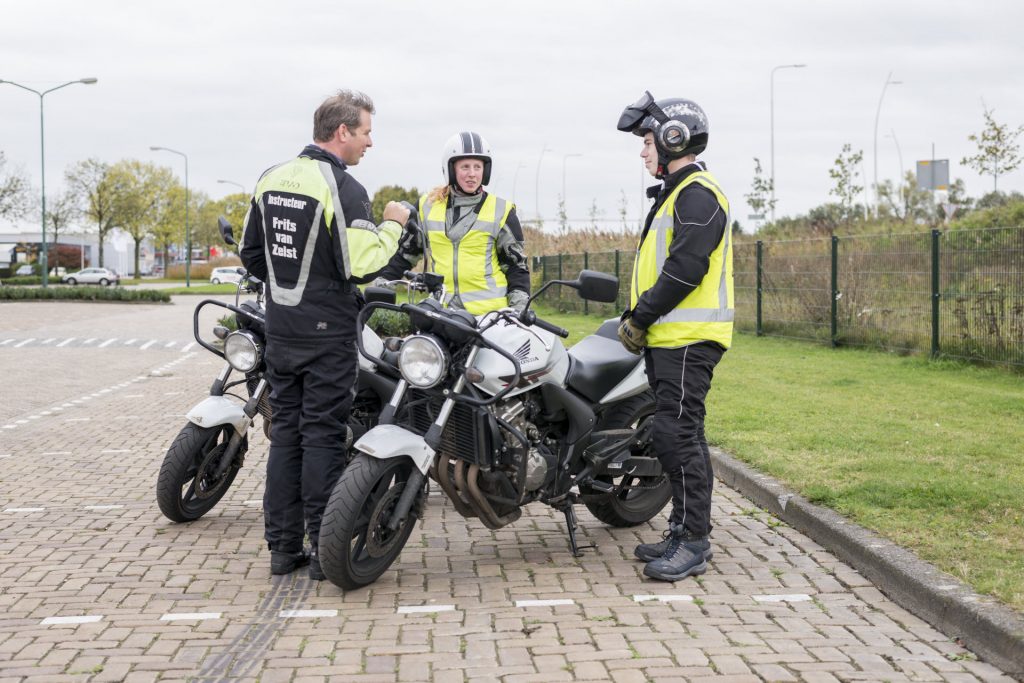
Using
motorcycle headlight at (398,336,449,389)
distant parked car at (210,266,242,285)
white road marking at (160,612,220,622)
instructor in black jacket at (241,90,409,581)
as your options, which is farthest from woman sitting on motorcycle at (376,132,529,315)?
white road marking at (160,612,220,622)

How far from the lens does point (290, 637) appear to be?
4367mm

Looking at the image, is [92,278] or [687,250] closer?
[687,250]

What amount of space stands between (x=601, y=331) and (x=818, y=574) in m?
1.64

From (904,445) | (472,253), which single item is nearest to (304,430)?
(472,253)

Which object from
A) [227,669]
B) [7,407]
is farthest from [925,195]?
[227,669]

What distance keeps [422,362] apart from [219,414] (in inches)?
61.5

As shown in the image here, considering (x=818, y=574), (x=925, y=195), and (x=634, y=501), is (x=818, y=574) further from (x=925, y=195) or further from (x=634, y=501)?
(x=925, y=195)

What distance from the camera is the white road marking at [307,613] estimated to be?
464cm

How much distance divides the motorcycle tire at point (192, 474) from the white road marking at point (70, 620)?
4.60 feet

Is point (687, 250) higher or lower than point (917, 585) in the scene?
higher

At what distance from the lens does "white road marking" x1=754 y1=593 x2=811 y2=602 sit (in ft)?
15.9

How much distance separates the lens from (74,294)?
38156 millimetres

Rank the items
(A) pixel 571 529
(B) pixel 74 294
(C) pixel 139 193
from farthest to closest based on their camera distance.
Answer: (C) pixel 139 193 < (B) pixel 74 294 < (A) pixel 571 529

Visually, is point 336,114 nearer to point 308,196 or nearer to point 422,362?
point 308,196
